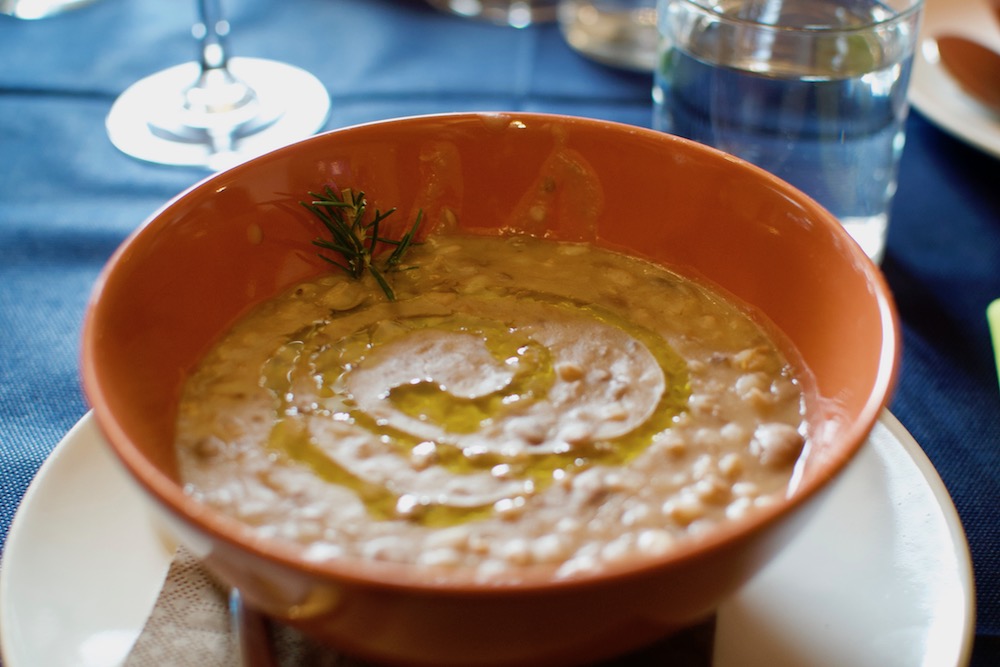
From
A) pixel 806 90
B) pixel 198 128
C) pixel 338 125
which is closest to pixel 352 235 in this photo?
pixel 806 90

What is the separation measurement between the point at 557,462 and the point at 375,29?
4.96 feet

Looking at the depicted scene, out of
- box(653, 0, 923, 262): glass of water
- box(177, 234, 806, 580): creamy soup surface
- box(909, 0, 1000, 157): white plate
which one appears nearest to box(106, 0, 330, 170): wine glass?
box(653, 0, 923, 262): glass of water

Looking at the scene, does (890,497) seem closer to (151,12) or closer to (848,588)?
(848,588)

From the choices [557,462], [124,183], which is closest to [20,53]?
[124,183]

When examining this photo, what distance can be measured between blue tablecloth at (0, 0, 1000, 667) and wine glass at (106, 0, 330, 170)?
38mm

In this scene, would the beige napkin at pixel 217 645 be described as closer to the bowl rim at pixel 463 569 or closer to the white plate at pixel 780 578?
the white plate at pixel 780 578

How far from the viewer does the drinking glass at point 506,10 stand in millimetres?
2180

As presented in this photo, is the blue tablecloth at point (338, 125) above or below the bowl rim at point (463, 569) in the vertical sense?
below

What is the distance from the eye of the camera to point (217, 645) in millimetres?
832

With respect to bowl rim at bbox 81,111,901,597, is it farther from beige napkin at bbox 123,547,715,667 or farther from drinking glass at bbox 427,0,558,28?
drinking glass at bbox 427,0,558,28

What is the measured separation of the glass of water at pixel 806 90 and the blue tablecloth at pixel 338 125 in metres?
0.15

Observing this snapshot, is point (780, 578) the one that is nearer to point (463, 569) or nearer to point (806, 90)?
point (463, 569)

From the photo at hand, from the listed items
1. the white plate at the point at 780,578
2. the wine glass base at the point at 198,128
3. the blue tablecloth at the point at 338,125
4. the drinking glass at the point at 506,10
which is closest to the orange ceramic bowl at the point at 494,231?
the white plate at the point at 780,578

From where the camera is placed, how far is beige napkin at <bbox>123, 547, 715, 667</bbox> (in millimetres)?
816
